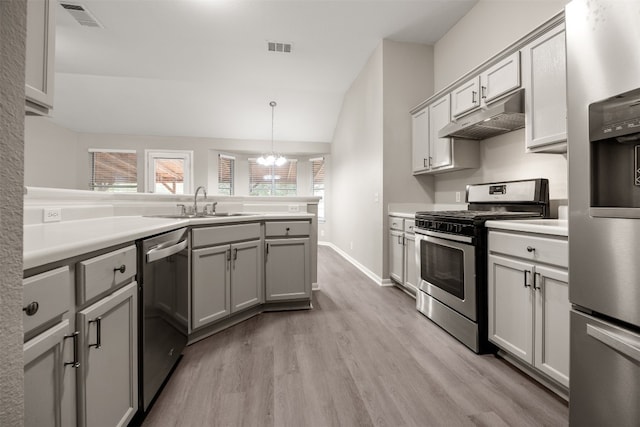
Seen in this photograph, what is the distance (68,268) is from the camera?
35.9 inches

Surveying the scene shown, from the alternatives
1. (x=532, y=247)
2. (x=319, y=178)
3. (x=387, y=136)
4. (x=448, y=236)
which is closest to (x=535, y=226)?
(x=532, y=247)

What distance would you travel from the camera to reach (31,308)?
0.74 metres

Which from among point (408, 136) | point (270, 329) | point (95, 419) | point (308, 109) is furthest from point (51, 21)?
point (308, 109)

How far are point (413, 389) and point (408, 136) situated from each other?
3.02m

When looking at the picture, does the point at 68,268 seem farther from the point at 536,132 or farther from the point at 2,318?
the point at 536,132

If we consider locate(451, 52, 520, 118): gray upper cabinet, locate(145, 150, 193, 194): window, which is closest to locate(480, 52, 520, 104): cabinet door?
locate(451, 52, 520, 118): gray upper cabinet

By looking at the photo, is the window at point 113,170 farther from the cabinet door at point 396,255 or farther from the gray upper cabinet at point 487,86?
the gray upper cabinet at point 487,86

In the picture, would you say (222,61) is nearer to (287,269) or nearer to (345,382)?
(287,269)

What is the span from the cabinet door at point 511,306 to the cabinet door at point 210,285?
1.90m

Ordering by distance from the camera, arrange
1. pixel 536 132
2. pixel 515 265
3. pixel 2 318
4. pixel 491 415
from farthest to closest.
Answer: pixel 536 132
pixel 515 265
pixel 491 415
pixel 2 318

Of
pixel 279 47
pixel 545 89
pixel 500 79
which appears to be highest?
pixel 279 47

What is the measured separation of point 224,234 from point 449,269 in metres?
1.78

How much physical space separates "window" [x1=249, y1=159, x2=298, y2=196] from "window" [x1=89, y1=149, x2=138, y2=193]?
8.51 ft

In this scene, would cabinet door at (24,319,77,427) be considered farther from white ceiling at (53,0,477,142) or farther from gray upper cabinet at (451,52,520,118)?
white ceiling at (53,0,477,142)
